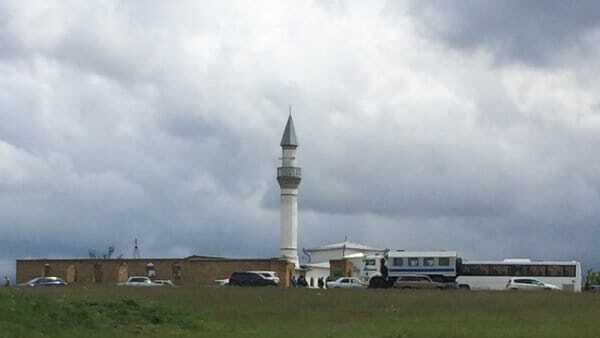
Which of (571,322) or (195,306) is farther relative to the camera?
(195,306)

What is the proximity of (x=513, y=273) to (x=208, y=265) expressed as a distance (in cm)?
2369

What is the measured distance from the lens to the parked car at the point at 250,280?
76.6 meters

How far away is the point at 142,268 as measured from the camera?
90.4 meters

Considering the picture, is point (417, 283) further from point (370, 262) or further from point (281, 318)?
point (281, 318)

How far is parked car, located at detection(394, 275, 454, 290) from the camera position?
70750 millimetres

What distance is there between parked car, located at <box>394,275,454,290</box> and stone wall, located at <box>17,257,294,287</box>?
13.4 m

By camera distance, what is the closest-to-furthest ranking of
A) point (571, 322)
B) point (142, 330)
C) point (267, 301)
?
point (142, 330)
point (571, 322)
point (267, 301)

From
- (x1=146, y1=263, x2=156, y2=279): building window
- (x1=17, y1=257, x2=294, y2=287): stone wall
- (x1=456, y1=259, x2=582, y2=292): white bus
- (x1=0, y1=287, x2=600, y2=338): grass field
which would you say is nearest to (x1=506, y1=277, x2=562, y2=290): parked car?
(x1=456, y1=259, x2=582, y2=292): white bus

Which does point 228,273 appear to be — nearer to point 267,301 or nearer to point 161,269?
point 161,269

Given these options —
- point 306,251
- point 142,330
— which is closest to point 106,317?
point 142,330

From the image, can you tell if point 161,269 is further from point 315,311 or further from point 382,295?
point 315,311

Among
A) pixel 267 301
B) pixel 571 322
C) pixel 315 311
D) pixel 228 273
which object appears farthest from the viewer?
pixel 228 273

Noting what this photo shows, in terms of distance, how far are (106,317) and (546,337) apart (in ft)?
42.0

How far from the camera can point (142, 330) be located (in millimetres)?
33000
